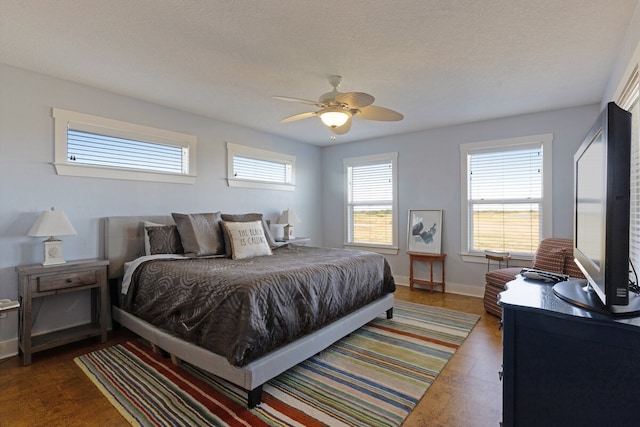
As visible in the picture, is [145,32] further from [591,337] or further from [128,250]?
[591,337]

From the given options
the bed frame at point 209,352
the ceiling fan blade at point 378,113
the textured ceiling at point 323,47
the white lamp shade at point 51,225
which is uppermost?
the textured ceiling at point 323,47

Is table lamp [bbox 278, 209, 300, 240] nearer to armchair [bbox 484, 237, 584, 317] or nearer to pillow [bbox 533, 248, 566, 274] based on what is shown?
armchair [bbox 484, 237, 584, 317]

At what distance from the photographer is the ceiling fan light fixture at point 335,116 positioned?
8.67 ft

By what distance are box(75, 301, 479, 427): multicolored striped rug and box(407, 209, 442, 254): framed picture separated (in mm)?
1918

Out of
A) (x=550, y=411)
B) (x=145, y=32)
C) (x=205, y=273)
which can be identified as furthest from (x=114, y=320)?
(x=550, y=411)

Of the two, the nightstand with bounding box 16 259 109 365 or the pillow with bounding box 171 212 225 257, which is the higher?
the pillow with bounding box 171 212 225 257

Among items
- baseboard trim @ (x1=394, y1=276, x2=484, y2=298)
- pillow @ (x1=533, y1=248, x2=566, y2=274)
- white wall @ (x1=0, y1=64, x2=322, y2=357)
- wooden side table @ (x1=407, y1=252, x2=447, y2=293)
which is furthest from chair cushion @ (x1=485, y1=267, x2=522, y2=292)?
white wall @ (x1=0, y1=64, x2=322, y2=357)

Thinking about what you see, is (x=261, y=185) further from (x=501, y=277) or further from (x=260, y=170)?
(x=501, y=277)

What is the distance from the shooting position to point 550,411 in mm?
1155

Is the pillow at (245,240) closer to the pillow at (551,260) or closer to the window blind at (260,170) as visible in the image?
the window blind at (260,170)

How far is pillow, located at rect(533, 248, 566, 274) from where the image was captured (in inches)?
125

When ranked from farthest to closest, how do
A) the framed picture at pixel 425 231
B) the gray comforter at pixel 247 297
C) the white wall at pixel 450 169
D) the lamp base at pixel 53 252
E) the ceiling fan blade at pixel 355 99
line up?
the framed picture at pixel 425 231
the white wall at pixel 450 169
the lamp base at pixel 53 252
the ceiling fan blade at pixel 355 99
the gray comforter at pixel 247 297

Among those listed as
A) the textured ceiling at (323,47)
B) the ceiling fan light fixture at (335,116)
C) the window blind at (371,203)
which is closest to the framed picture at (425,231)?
the window blind at (371,203)

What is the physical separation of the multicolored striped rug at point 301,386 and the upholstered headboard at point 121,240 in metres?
0.79
